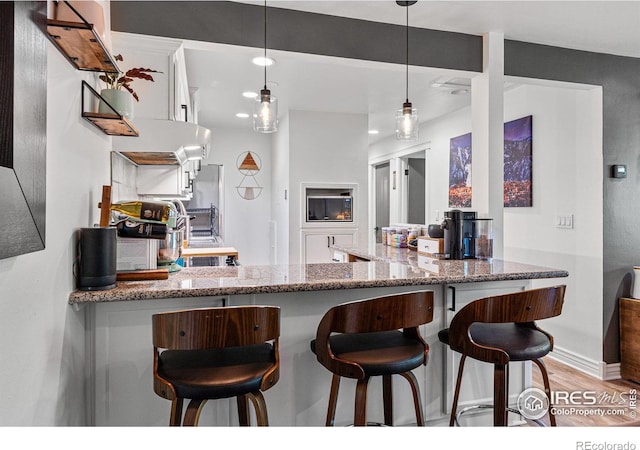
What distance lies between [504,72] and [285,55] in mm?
1575

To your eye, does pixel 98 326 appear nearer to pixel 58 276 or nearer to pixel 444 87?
pixel 58 276

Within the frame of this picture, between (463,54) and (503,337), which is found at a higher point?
(463,54)

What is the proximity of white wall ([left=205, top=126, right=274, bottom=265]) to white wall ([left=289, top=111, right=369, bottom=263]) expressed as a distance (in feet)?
4.19

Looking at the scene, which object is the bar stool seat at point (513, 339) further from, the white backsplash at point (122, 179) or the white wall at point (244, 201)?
the white wall at point (244, 201)

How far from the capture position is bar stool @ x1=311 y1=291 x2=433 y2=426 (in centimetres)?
153

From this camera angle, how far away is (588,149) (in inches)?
132

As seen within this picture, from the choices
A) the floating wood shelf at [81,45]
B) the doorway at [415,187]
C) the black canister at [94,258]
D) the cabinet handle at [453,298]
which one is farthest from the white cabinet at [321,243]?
the floating wood shelf at [81,45]

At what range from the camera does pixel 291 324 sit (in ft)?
6.29

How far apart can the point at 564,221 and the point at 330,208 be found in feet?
8.40

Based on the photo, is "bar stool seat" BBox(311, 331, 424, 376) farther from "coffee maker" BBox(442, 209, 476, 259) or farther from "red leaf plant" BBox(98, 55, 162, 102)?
"red leaf plant" BBox(98, 55, 162, 102)

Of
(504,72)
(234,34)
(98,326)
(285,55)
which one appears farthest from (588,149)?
(98,326)

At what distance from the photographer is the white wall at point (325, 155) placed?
16.8ft

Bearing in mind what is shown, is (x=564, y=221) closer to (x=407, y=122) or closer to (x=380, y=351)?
(x=407, y=122)

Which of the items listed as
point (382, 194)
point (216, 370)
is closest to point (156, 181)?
point (216, 370)
